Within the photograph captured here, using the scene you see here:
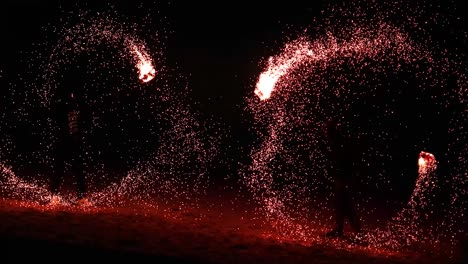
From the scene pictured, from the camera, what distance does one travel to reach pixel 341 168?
838 cm

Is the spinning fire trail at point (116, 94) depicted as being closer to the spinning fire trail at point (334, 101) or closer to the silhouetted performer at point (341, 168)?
the spinning fire trail at point (334, 101)

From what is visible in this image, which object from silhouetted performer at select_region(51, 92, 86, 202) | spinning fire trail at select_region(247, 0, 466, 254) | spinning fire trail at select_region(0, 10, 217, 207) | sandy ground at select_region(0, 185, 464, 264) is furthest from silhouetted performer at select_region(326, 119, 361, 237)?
spinning fire trail at select_region(0, 10, 217, 207)

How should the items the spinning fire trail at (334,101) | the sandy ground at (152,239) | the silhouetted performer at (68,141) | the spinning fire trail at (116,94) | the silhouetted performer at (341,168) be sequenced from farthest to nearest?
the spinning fire trail at (116,94) < the spinning fire trail at (334,101) < the silhouetted performer at (68,141) < the silhouetted performer at (341,168) < the sandy ground at (152,239)

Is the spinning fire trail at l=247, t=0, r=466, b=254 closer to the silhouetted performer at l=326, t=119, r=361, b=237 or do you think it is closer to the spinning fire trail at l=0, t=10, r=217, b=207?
the spinning fire trail at l=0, t=10, r=217, b=207

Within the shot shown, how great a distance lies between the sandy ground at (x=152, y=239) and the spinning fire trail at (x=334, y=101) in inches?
114

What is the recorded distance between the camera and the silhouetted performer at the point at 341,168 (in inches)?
328

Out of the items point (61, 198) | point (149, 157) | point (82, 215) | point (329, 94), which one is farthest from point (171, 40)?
point (82, 215)

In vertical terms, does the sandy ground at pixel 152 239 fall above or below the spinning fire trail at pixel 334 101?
below

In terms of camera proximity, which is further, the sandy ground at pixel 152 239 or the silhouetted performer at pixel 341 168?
the silhouetted performer at pixel 341 168

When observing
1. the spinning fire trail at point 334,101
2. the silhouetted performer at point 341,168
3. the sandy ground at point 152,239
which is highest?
the spinning fire trail at point 334,101

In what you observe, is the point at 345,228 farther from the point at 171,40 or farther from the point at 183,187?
the point at 171,40

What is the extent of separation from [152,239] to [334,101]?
10.8 m

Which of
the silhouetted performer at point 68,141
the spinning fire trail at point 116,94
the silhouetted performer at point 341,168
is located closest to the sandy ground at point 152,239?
the silhouetted performer at point 341,168

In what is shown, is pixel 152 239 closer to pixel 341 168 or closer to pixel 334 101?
pixel 341 168
